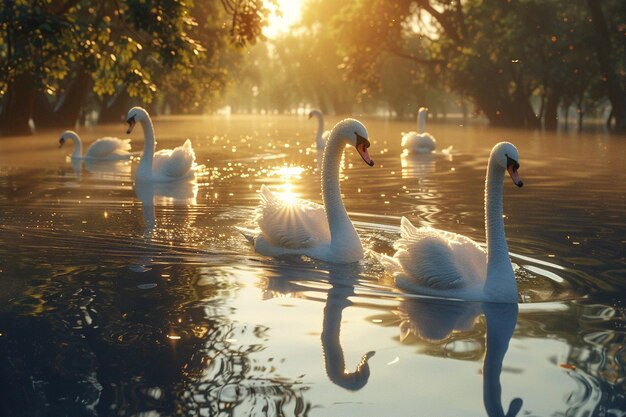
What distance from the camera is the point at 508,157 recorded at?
291 inches

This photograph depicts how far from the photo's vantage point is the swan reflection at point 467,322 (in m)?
6.00

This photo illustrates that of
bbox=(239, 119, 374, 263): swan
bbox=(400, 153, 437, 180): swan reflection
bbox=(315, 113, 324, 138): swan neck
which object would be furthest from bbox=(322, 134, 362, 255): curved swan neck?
bbox=(315, 113, 324, 138): swan neck

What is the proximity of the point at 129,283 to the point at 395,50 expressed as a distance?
150ft

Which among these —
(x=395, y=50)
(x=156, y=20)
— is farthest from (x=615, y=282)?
(x=395, y=50)

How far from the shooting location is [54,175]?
19.5 meters

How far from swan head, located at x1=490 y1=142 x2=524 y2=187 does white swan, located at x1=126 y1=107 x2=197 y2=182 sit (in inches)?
416

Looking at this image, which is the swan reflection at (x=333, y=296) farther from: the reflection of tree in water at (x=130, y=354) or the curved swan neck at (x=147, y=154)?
the curved swan neck at (x=147, y=154)

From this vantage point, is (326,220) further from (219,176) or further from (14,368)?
(219,176)

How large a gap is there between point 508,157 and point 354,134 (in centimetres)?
222

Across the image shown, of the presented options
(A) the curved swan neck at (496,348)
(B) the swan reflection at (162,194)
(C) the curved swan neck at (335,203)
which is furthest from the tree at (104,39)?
(A) the curved swan neck at (496,348)

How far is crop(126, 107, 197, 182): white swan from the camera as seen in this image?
17281 mm

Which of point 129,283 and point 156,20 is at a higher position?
point 156,20

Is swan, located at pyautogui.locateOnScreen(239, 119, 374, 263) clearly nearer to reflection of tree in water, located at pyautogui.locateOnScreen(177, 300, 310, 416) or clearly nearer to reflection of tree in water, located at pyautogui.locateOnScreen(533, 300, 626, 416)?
reflection of tree in water, located at pyautogui.locateOnScreen(533, 300, 626, 416)

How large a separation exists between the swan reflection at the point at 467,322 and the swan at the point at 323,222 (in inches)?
63.7
